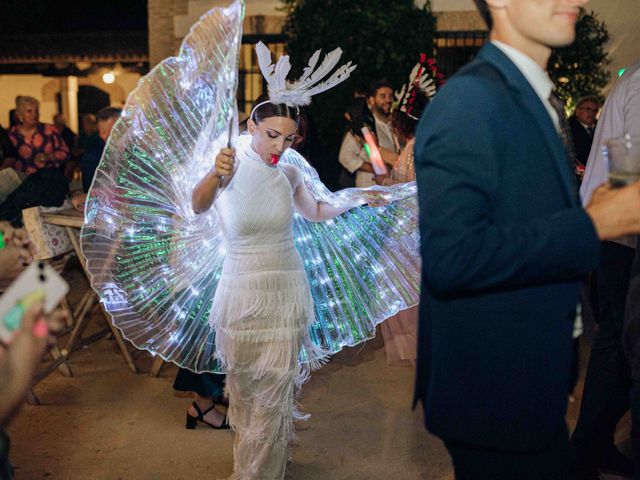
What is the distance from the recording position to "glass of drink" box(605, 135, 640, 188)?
70.5 inches

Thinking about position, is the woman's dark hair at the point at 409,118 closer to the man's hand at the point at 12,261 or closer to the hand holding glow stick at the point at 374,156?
the hand holding glow stick at the point at 374,156

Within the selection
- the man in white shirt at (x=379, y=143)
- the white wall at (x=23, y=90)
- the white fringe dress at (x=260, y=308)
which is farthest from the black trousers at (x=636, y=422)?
the white wall at (x=23, y=90)

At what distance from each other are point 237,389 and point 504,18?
7.75ft

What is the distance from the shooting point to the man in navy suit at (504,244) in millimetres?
1609

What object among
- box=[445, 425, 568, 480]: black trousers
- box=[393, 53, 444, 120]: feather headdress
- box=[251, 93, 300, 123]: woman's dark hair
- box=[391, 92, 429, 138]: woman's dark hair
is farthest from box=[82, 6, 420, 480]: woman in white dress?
box=[393, 53, 444, 120]: feather headdress

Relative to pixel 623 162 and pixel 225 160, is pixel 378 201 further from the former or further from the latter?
pixel 623 162

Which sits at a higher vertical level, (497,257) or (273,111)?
(273,111)

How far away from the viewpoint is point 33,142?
7922 mm

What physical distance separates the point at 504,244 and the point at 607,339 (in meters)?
2.29

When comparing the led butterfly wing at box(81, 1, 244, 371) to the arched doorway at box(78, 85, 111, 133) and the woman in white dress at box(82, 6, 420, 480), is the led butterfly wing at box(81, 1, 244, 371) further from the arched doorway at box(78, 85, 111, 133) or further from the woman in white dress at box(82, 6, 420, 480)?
the arched doorway at box(78, 85, 111, 133)

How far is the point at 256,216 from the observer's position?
11.6 feet

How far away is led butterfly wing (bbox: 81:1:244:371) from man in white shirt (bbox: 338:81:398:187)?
318cm

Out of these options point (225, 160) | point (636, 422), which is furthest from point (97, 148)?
point (636, 422)

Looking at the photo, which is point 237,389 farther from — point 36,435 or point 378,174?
point 378,174
